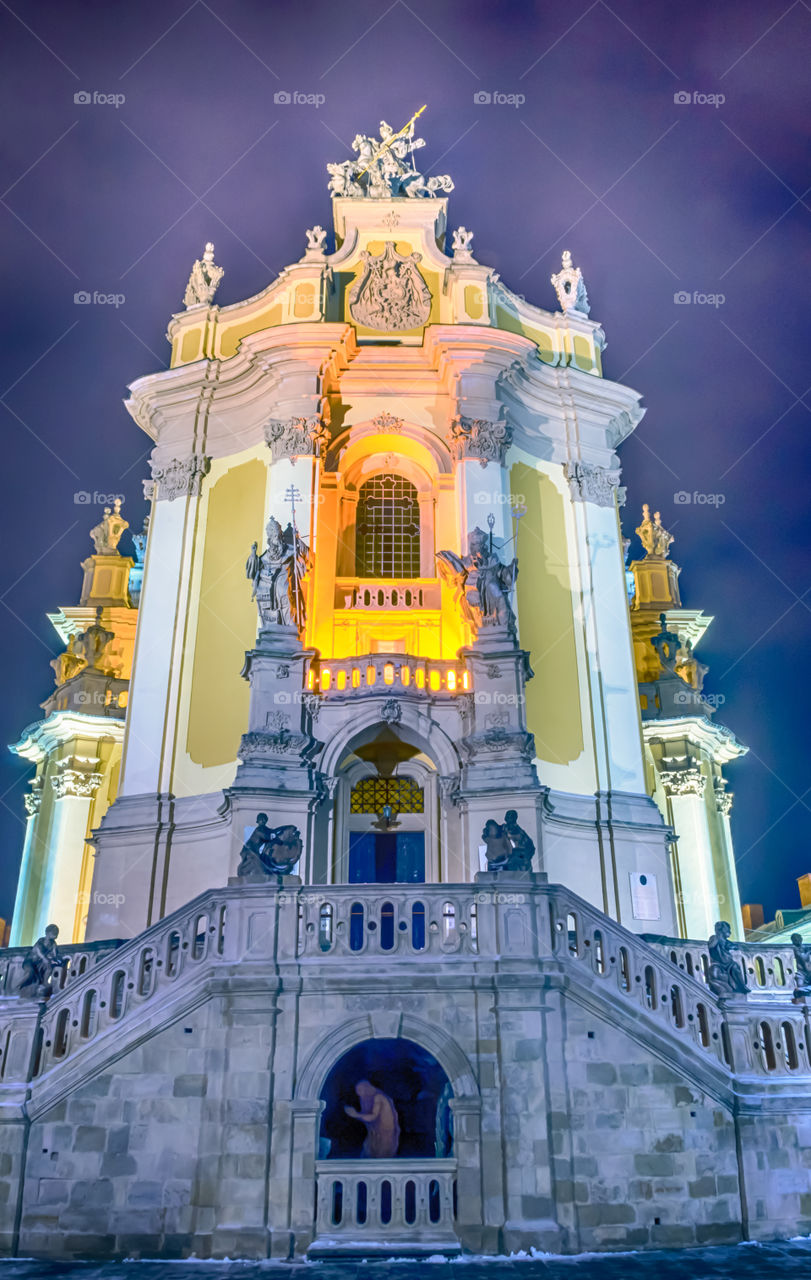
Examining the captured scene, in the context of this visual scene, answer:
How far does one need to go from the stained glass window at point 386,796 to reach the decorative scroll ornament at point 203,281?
1519cm

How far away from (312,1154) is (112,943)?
862 cm

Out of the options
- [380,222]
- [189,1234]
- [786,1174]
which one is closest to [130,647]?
[380,222]

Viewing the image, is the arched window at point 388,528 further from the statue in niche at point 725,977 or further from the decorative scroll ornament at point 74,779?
the statue in niche at point 725,977

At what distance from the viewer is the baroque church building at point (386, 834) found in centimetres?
1300

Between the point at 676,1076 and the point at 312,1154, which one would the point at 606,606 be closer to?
the point at 676,1076

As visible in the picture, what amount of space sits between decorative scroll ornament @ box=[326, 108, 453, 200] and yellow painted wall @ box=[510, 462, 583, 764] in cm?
934

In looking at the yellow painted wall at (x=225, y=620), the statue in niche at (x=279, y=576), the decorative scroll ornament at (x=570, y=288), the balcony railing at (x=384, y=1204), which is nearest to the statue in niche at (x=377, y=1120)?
the balcony railing at (x=384, y=1204)

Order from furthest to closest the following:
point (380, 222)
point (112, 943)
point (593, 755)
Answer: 1. point (380, 222)
2. point (593, 755)
3. point (112, 943)

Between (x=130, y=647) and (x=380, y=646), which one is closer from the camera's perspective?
(x=380, y=646)

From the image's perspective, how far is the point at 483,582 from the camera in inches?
914

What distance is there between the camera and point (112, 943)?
20219 millimetres

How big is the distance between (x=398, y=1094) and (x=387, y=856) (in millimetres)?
7818

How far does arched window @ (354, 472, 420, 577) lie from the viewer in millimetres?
26203

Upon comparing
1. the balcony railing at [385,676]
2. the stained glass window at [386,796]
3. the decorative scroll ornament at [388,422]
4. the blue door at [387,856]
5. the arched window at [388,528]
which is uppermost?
the decorative scroll ornament at [388,422]
